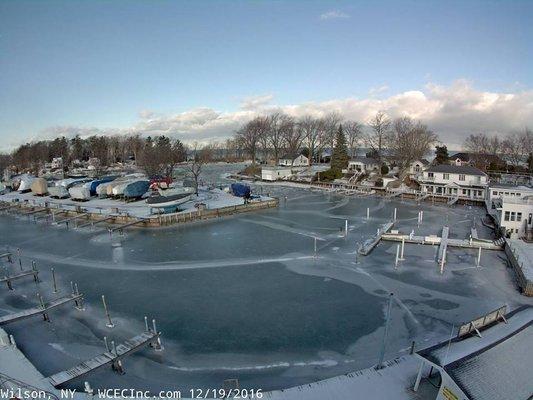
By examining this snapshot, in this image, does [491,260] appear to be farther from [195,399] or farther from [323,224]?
[195,399]

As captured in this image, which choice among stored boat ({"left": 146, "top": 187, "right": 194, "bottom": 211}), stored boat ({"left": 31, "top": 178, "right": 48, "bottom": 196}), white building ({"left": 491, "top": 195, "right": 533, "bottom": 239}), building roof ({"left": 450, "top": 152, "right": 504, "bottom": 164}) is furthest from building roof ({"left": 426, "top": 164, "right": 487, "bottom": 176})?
stored boat ({"left": 31, "top": 178, "right": 48, "bottom": 196})

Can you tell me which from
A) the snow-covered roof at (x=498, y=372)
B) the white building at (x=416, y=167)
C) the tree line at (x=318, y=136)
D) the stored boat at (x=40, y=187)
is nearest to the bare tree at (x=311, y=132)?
the tree line at (x=318, y=136)

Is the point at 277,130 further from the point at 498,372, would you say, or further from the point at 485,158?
the point at 498,372

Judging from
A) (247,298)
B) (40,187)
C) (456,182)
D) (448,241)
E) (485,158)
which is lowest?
(247,298)

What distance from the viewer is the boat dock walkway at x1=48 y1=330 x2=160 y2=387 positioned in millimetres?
10344

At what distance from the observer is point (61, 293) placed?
17703mm

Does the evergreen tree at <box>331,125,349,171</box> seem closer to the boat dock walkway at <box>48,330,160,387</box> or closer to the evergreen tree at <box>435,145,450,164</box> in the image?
the evergreen tree at <box>435,145,450,164</box>

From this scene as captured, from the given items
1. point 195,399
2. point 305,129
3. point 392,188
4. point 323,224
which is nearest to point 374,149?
point 305,129

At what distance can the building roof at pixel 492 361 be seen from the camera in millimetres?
8266

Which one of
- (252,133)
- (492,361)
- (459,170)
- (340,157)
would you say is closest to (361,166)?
(340,157)

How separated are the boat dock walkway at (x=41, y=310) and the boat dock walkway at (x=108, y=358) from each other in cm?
481

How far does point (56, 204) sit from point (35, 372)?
34.7m

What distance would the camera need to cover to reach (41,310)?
49.0 ft

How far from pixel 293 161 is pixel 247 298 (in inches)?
2622
